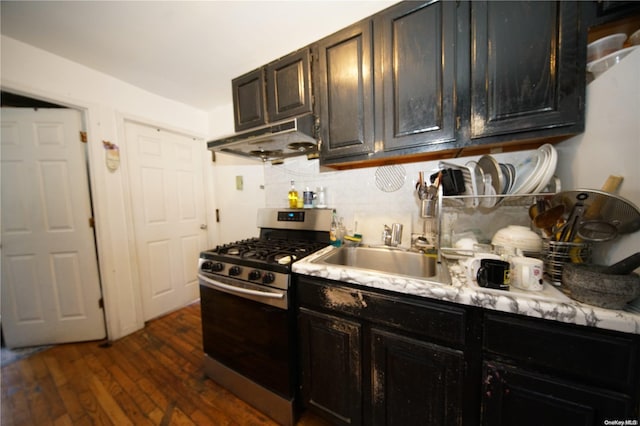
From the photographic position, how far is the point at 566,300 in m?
0.63

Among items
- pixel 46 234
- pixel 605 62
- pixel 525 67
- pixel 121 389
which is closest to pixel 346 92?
pixel 525 67

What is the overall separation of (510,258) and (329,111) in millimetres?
1185

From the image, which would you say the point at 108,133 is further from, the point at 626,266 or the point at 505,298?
the point at 626,266

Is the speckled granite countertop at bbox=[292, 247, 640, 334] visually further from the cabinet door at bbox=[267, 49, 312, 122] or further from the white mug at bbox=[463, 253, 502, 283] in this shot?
the cabinet door at bbox=[267, 49, 312, 122]

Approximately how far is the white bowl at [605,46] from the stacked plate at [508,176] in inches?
14.3

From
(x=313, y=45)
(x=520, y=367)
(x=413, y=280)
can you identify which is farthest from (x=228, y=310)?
(x=313, y=45)

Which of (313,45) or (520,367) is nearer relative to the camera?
(520,367)

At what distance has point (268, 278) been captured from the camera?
1.06 metres

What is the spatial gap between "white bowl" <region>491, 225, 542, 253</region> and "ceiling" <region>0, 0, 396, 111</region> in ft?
4.74

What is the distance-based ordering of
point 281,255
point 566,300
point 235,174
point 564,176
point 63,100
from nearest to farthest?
point 566,300 < point 564,176 < point 281,255 < point 63,100 < point 235,174

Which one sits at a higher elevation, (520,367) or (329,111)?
(329,111)

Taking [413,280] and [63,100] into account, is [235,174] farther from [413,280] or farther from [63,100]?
[413,280]

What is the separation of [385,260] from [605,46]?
1330mm

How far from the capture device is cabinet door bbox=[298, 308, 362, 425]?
937 millimetres
